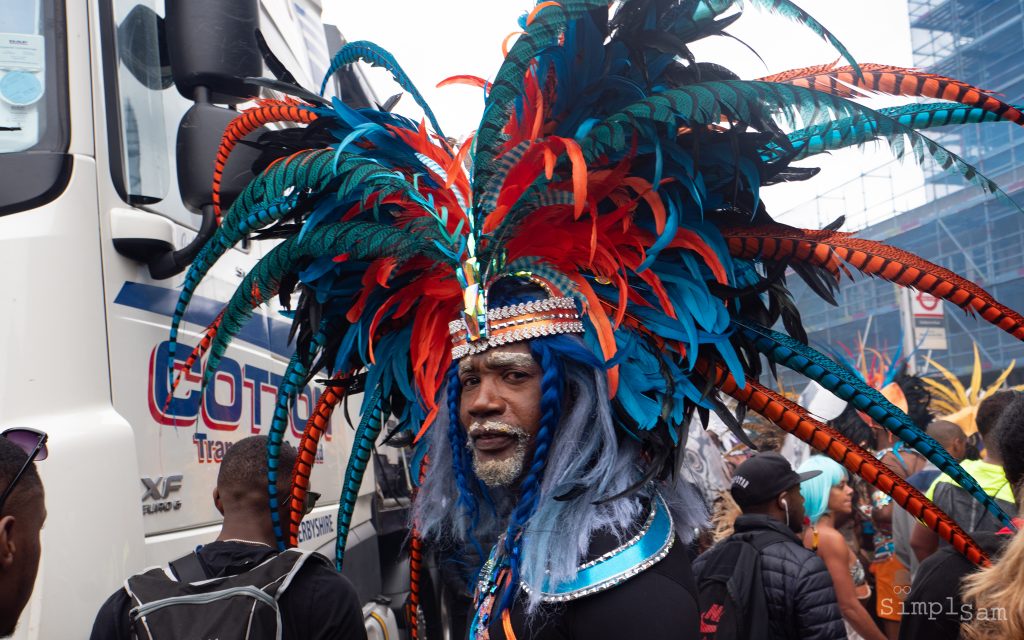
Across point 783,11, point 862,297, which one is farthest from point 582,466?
point 862,297

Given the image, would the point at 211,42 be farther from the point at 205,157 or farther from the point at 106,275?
the point at 106,275

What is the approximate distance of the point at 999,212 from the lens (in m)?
12.3

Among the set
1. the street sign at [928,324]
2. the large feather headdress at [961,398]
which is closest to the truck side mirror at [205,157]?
the large feather headdress at [961,398]

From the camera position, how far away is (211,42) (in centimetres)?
272

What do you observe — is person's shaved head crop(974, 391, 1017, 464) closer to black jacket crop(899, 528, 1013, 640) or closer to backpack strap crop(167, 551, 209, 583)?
black jacket crop(899, 528, 1013, 640)

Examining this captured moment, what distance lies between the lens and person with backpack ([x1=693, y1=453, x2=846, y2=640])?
319cm

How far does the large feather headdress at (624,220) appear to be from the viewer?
6.79ft

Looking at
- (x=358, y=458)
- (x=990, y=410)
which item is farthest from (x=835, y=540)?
(x=358, y=458)

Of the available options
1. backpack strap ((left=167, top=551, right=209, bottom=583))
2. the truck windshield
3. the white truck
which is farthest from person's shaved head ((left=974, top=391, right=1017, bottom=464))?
the truck windshield

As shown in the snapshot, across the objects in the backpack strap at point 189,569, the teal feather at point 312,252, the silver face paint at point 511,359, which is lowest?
the backpack strap at point 189,569

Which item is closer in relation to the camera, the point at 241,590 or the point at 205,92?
the point at 241,590

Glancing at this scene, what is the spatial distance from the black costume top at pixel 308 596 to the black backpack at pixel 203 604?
2.2 inches

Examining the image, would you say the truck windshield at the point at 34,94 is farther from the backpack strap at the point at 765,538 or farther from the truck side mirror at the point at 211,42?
the backpack strap at the point at 765,538

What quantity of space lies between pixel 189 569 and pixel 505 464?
35.9 inches
